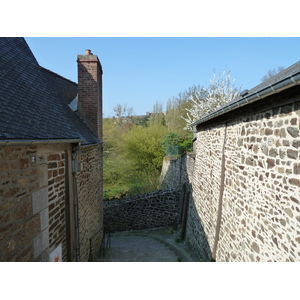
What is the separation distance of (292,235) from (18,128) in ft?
11.6

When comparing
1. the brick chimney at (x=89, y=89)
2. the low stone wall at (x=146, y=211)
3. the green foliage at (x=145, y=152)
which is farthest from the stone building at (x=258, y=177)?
the green foliage at (x=145, y=152)

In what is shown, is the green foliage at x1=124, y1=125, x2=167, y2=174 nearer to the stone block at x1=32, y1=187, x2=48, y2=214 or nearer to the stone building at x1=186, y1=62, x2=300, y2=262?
the stone building at x1=186, y1=62, x2=300, y2=262

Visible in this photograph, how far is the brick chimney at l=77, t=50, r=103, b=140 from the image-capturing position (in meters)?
8.00

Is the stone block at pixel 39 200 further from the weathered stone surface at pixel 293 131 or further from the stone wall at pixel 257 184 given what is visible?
the weathered stone surface at pixel 293 131

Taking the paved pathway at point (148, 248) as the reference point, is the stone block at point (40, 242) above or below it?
above

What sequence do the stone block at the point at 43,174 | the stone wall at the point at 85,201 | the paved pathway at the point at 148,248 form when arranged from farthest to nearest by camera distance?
1. the paved pathway at the point at 148,248
2. the stone wall at the point at 85,201
3. the stone block at the point at 43,174

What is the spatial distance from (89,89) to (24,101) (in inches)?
198

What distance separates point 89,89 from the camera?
322 inches

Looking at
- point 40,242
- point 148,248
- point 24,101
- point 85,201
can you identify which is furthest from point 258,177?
point 148,248

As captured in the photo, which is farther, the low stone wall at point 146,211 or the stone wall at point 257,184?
the low stone wall at point 146,211

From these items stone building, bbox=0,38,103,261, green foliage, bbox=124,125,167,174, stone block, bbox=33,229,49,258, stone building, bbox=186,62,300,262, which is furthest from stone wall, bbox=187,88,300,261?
green foliage, bbox=124,125,167,174

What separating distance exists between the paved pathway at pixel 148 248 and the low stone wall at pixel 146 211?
48cm

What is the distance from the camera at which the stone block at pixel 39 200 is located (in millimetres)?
3024

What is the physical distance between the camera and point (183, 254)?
720 cm
